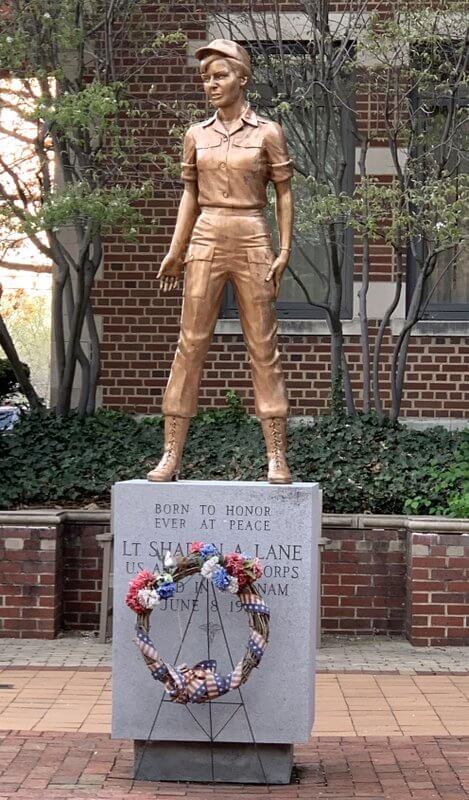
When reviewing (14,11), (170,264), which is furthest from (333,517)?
(14,11)

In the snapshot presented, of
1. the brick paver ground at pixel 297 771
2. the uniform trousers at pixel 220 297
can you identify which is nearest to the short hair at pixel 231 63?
the uniform trousers at pixel 220 297

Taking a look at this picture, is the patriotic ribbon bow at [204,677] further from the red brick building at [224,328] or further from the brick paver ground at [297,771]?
the red brick building at [224,328]

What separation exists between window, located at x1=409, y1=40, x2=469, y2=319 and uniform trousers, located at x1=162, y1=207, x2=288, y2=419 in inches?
208

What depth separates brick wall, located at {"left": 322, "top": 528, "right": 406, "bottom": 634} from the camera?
11258 millimetres

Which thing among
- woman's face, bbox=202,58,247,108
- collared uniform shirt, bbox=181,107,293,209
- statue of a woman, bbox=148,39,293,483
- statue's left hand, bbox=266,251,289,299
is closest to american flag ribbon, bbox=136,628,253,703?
statue of a woman, bbox=148,39,293,483

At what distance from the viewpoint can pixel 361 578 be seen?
11281 mm

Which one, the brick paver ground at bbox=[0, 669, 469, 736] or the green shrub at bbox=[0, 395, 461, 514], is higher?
the green shrub at bbox=[0, 395, 461, 514]

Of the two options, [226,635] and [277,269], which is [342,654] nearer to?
[226,635]

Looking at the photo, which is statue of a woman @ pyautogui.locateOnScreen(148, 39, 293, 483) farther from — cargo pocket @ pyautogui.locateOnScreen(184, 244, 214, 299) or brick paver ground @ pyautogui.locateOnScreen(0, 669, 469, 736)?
brick paver ground @ pyautogui.locateOnScreen(0, 669, 469, 736)

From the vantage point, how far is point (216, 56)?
25.6ft

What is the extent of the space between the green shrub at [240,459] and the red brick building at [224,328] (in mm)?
1734

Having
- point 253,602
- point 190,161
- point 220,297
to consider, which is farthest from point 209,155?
point 253,602

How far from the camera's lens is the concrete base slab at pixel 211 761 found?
736cm

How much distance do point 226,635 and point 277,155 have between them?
2543 mm
